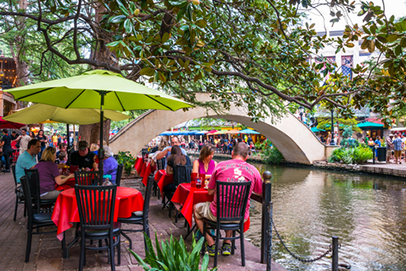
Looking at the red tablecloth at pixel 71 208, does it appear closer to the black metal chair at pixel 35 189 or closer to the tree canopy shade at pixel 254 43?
the black metal chair at pixel 35 189

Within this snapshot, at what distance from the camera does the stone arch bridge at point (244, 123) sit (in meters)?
14.9

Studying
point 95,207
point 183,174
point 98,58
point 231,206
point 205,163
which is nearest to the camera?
point 95,207

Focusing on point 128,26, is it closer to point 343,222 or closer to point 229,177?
point 229,177

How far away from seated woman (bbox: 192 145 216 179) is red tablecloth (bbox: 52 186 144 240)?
1.28m

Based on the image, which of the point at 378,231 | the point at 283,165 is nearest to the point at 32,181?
the point at 378,231

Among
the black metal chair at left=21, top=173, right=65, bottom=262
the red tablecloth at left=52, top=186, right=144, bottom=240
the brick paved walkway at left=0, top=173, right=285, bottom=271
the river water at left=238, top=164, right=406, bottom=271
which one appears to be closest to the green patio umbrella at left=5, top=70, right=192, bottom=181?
the red tablecloth at left=52, top=186, right=144, bottom=240

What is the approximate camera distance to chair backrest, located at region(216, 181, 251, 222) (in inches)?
141

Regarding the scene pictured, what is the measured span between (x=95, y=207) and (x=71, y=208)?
0.55 meters

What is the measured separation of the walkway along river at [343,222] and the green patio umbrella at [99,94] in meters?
3.20

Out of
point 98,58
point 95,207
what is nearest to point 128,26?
point 95,207

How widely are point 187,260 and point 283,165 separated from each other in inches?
824

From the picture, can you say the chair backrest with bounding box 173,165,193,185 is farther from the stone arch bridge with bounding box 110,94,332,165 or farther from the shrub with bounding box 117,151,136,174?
the stone arch bridge with bounding box 110,94,332,165

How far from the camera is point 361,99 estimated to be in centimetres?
500

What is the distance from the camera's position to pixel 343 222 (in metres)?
7.45
